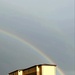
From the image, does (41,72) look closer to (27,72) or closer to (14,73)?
(27,72)

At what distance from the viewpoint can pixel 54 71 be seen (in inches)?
1325

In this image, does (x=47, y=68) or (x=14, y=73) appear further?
(x=14, y=73)

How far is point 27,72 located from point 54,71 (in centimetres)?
438

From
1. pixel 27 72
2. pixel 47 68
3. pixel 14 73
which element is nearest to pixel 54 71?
pixel 47 68

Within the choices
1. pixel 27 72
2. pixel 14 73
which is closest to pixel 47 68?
pixel 27 72

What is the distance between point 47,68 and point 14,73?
362 inches

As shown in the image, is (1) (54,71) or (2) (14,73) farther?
(2) (14,73)

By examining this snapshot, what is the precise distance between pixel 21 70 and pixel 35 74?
4.65 meters

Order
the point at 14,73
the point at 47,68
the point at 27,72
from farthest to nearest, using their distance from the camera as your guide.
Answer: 1. the point at 14,73
2. the point at 27,72
3. the point at 47,68

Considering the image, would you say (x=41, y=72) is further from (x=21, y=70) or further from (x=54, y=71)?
(x=21, y=70)

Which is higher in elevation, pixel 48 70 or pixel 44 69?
pixel 44 69

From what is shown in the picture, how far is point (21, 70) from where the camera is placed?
124 feet

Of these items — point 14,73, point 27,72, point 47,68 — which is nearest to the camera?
point 47,68

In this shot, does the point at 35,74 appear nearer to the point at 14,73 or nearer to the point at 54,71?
the point at 54,71
